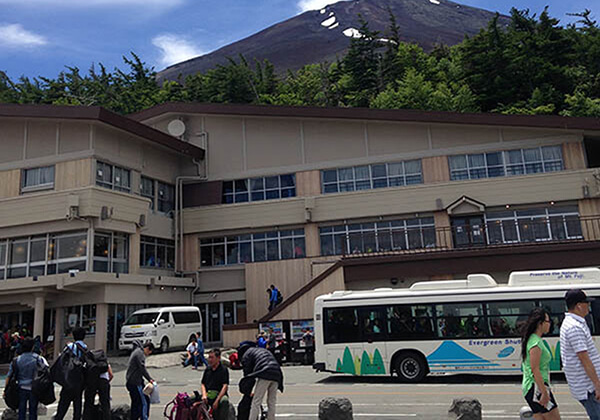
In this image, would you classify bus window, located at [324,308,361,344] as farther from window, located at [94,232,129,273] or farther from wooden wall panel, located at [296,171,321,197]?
wooden wall panel, located at [296,171,321,197]

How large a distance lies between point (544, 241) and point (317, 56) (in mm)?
133514

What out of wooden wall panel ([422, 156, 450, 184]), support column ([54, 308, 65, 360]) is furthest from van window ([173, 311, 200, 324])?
wooden wall panel ([422, 156, 450, 184])

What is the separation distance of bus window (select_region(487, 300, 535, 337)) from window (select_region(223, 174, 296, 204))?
1640cm

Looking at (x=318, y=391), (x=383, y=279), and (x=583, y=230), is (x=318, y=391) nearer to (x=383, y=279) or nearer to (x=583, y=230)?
A: (x=383, y=279)

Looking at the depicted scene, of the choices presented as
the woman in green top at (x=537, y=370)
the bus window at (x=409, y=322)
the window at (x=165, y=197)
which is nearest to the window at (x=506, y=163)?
the bus window at (x=409, y=322)

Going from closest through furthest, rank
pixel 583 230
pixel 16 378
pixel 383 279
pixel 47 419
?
1. pixel 16 378
2. pixel 47 419
3. pixel 383 279
4. pixel 583 230

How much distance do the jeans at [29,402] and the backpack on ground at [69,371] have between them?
862 mm

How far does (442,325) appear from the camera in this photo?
15648 millimetres

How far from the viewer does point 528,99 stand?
4612 centimetres

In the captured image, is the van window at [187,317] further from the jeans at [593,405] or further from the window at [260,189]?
the jeans at [593,405]

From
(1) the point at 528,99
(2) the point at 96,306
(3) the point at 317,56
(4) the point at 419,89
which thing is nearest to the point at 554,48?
(1) the point at 528,99

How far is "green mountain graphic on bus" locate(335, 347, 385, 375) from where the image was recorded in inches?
624

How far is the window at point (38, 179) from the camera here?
26.0 metres

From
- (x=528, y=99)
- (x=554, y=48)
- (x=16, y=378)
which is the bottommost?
(x=16, y=378)
